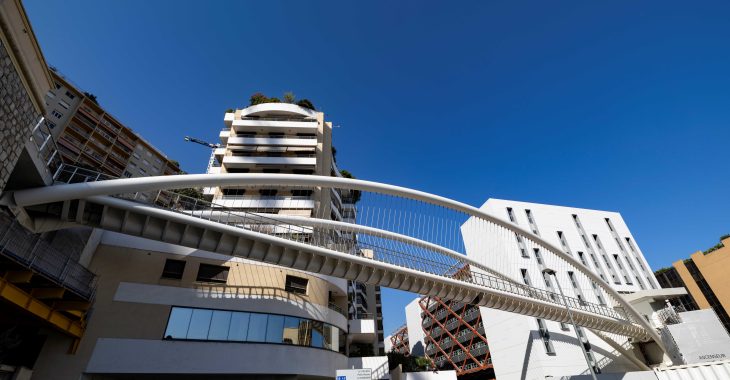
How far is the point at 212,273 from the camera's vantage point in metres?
19.4

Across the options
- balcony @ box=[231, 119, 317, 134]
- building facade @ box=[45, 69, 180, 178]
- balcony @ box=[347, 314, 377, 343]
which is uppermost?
building facade @ box=[45, 69, 180, 178]

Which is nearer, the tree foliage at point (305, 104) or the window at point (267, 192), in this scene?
the window at point (267, 192)

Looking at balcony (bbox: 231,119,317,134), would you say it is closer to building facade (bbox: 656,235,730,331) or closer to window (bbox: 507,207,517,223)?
window (bbox: 507,207,517,223)

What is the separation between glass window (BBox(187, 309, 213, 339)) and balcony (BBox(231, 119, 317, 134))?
2661 centimetres

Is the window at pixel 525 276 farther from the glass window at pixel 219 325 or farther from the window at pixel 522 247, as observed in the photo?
the glass window at pixel 219 325

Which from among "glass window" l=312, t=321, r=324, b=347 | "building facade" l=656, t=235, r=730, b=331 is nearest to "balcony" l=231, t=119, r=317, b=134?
"glass window" l=312, t=321, r=324, b=347

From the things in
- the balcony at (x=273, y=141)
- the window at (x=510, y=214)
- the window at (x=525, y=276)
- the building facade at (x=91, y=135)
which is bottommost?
the window at (x=525, y=276)

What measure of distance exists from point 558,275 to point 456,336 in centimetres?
3157

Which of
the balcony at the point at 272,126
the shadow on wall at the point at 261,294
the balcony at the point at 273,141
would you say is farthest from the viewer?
the balcony at the point at 272,126

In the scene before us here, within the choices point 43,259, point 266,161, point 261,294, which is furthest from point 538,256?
point 43,259

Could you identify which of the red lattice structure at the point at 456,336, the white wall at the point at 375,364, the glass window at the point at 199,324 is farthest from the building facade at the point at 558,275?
the glass window at the point at 199,324

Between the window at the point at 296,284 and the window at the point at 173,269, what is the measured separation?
20.2 ft

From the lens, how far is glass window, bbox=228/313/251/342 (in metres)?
17.6

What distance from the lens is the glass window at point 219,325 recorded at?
17.3 metres
